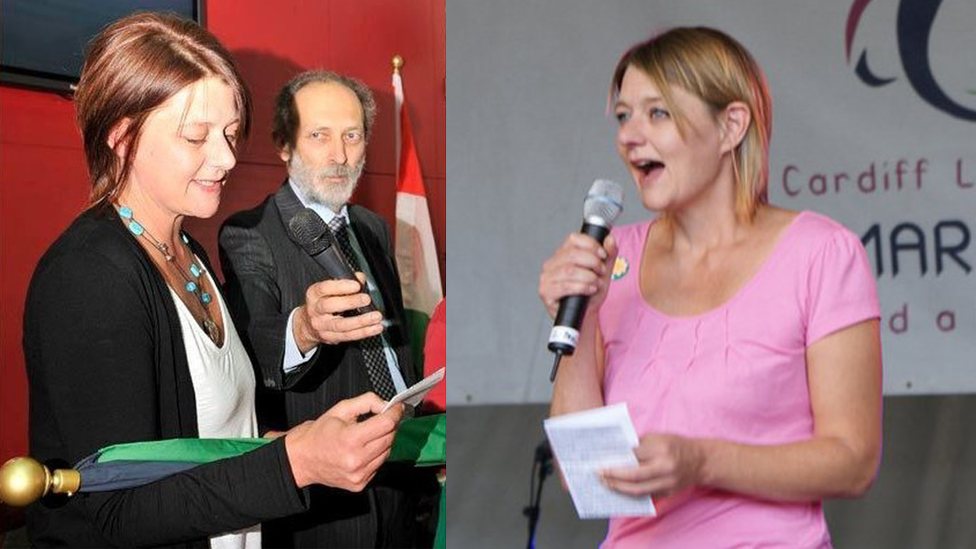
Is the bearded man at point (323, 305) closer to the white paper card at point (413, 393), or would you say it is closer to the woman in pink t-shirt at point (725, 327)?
the white paper card at point (413, 393)

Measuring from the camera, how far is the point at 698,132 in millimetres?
936

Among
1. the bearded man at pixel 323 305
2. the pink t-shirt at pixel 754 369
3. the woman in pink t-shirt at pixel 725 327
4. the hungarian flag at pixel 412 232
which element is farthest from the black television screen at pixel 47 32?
the pink t-shirt at pixel 754 369

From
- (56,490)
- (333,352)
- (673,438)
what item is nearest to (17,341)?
(333,352)

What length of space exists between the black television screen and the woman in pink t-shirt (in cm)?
83

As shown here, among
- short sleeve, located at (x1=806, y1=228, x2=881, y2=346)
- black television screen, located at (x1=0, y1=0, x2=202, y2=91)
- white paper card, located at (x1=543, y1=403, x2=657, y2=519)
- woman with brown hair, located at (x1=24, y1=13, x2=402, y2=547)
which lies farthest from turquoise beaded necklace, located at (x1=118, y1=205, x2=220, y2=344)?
short sleeve, located at (x1=806, y1=228, x2=881, y2=346)

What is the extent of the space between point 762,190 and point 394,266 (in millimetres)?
Answer: 856

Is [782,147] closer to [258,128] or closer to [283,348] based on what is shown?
[258,128]

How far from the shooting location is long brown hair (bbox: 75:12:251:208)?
3.82ft

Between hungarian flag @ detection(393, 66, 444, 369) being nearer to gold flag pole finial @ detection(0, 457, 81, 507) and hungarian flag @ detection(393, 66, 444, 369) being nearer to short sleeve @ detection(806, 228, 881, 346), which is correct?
gold flag pole finial @ detection(0, 457, 81, 507)

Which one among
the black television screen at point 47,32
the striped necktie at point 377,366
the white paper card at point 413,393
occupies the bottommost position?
the striped necktie at point 377,366

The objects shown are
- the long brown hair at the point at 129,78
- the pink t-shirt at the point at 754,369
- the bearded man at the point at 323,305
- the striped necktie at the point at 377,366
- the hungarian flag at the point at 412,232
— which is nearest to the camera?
the pink t-shirt at the point at 754,369

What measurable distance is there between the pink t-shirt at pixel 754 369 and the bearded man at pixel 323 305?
0.44 m

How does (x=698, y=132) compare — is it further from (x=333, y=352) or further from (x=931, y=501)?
(x=931, y=501)

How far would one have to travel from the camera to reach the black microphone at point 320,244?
4.64 feet
